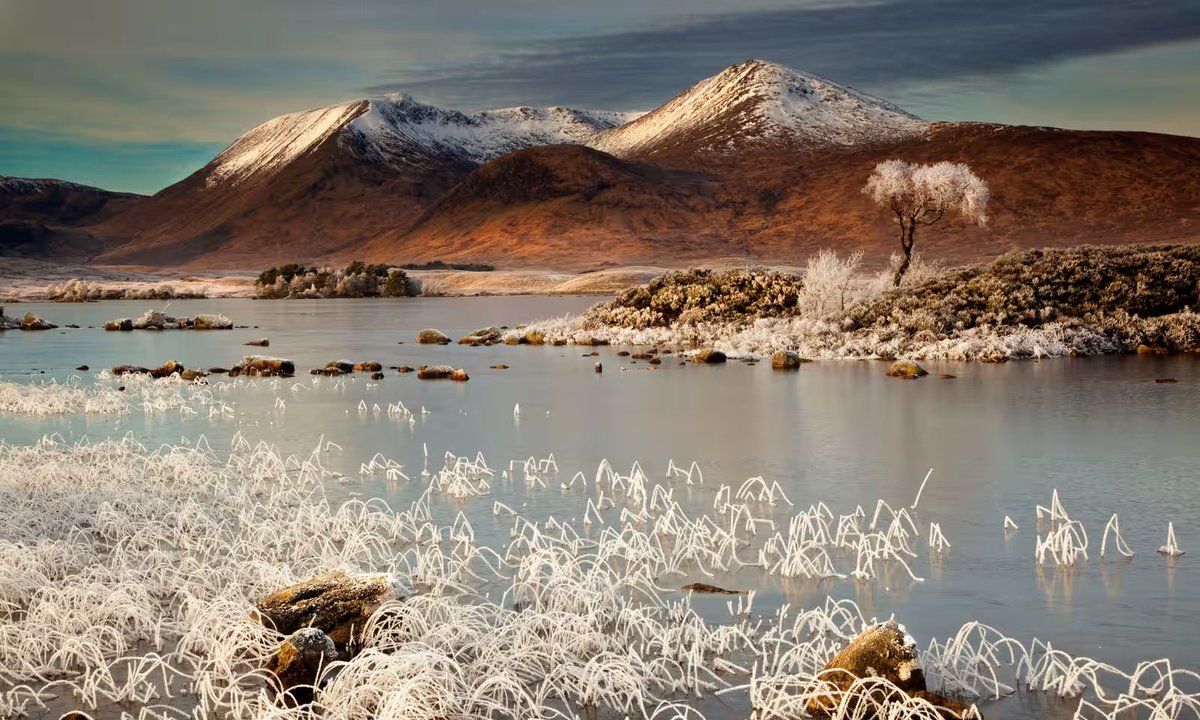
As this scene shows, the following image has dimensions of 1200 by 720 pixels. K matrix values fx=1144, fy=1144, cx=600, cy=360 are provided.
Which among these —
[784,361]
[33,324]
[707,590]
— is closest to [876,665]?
[707,590]

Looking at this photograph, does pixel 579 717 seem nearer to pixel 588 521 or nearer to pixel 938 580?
pixel 938 580

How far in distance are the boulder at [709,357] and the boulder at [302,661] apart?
2490 centimetres

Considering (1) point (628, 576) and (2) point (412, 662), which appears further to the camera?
(1) point (628, 576)

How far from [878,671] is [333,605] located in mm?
3765

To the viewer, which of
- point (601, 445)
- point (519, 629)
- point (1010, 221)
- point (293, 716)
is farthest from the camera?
point (1010, 221)

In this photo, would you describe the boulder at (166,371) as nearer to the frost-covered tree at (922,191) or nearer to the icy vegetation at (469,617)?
the icy vegetation at (469,617)

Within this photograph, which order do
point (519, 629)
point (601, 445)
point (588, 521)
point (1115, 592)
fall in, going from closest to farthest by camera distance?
point (519, 629)
point (1115, 592)
point (588, 521)
point (601, 445)

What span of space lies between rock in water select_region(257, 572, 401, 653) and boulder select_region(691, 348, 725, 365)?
2418 centimetres

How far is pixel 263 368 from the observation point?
3047cm

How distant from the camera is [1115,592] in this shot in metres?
9.42

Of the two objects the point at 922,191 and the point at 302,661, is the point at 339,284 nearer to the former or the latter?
the point at 922,191

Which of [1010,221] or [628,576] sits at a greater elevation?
[1010,221]

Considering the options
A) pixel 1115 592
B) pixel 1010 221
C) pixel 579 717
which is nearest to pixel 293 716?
pixel 579 717

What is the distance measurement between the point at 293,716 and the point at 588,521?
5609 millimetres
